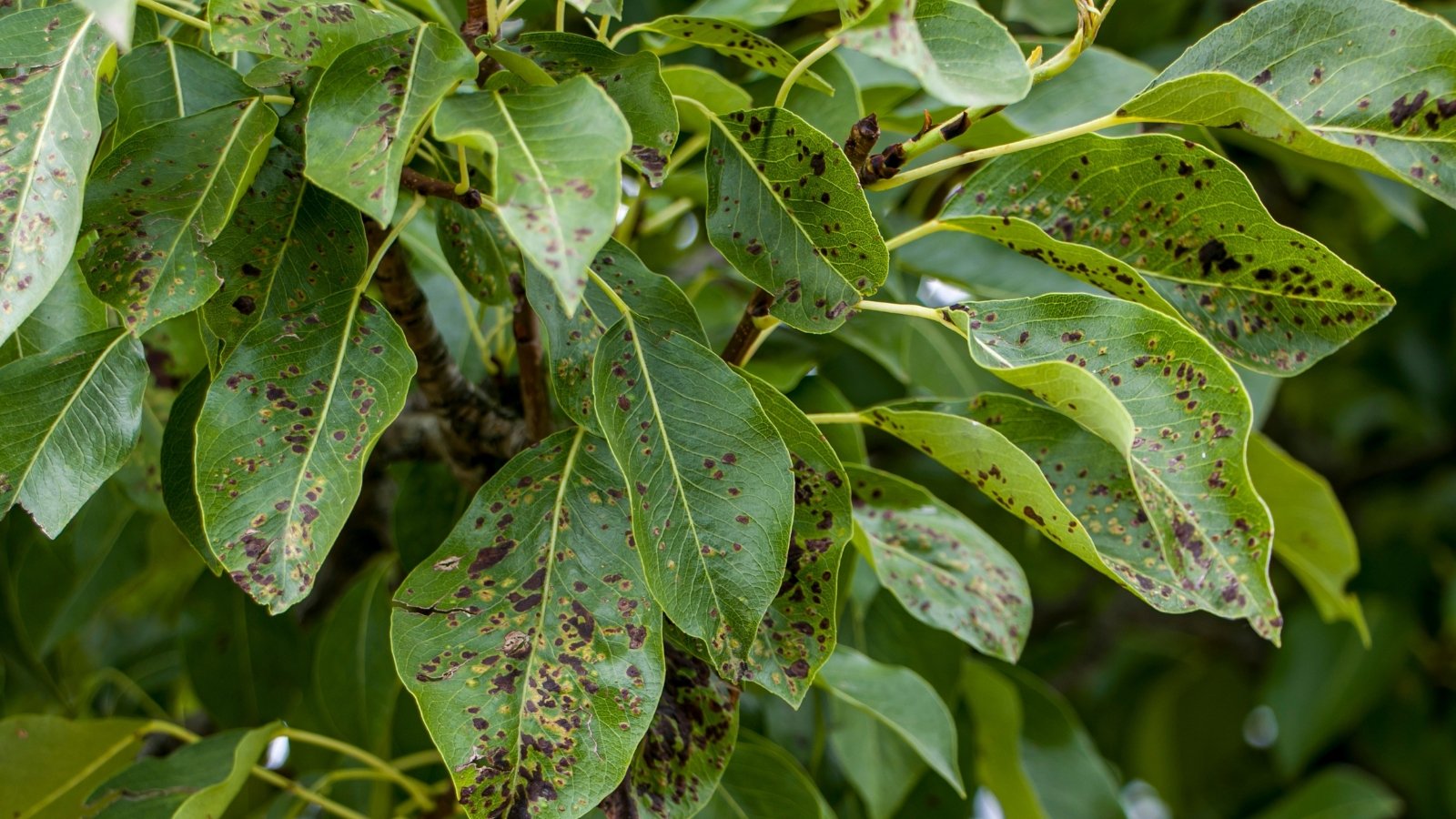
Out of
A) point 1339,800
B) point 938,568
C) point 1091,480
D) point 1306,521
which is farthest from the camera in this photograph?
point 1339,800

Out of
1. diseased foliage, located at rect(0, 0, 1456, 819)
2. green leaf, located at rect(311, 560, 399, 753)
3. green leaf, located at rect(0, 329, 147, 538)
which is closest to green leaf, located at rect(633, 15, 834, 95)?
diseased foliage, located at rect(0, 0, 1456, 819)

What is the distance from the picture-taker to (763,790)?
2.68ft

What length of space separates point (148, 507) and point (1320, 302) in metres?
0.75

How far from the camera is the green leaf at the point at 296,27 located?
0.50m

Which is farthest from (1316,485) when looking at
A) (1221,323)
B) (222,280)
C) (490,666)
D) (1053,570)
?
(222,280)

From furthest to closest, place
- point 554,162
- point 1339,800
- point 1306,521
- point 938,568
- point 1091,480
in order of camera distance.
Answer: point 1339,800
point 1306,521
point 938,568
point 1091,480
point 554,162

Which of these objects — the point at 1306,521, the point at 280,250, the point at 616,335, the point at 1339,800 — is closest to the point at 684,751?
the point at 616,335

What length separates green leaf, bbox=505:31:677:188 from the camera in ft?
1.81

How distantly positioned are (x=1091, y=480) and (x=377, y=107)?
1.44 ft

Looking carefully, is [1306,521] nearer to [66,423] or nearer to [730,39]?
[730,39]

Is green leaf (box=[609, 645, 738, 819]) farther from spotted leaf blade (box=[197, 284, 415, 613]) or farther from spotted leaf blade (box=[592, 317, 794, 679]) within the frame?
spotted leaf blade (box=[197, 284, 415, 613])

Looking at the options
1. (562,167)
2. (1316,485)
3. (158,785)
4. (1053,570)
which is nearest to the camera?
(562,167)

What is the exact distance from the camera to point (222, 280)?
0.57 metres

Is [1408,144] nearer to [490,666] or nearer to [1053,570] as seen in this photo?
[490,666]
